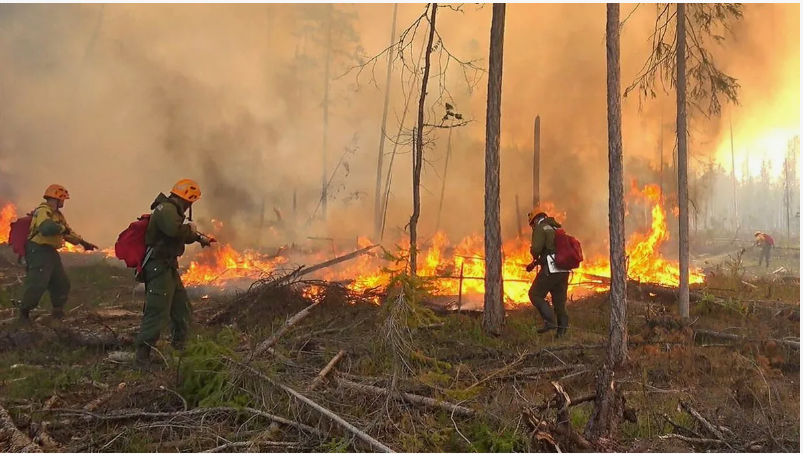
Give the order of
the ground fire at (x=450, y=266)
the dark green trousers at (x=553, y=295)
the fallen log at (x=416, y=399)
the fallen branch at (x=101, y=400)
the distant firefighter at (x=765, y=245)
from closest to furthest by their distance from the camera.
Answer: the fallen log at (x=416, y=399), the fallen branch at (x=101, y=400), the dark green trousers at (x=553, y=295), the ground fire at (x=450, y=266), the distant firefighter at (x=765, y=245)

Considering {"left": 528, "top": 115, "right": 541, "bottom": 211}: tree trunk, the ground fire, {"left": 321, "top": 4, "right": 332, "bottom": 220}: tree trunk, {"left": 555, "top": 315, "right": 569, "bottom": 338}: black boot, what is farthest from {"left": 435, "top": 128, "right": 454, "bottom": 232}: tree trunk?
{"left": 555, "top": 315, "right": 569, "bottom": 338}: black boot

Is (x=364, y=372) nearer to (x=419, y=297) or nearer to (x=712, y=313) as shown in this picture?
(x=419, y=297)

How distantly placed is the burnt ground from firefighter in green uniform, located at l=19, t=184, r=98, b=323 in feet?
0.87

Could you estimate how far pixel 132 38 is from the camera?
8148 millimetres

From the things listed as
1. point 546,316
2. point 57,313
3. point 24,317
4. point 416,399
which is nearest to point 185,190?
point 57,313

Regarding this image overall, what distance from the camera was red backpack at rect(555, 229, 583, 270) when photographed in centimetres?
655

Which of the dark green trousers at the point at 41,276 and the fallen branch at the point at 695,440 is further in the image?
the dark green trousers at the point at 41,276

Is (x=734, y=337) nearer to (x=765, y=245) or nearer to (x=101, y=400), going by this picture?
(x=765, y=245)

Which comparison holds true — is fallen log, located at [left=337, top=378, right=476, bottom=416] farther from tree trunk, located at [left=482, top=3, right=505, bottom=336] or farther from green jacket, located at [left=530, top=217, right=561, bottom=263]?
green jacket, located at [left=530, top=217, right=561, bottom=263]

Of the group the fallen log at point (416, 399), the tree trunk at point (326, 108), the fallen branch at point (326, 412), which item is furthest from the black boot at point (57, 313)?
the fallen log at point (416, 399)

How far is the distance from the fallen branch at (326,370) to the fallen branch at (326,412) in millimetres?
220

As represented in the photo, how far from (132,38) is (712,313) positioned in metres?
11.2

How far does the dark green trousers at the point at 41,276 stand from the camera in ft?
20.7

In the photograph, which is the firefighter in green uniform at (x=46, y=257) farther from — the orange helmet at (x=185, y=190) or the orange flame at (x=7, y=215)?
the orange helmet at (x=185, y=190)
